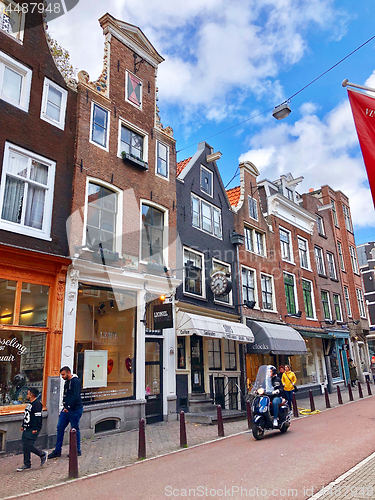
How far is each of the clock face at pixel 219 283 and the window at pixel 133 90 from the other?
7.81 metres

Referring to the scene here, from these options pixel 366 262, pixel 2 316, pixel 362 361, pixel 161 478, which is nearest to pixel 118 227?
pixel 2 316

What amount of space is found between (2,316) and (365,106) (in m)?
9.48

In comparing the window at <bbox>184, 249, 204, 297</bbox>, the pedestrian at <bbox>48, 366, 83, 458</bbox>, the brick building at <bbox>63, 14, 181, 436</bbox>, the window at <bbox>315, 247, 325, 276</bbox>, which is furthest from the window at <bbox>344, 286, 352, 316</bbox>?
the pedestrian at <bbox>48, 366, 83, 458</bbox>

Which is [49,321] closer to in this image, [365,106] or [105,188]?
[105,188]

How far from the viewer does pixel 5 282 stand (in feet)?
33.1

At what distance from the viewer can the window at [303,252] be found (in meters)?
27.1

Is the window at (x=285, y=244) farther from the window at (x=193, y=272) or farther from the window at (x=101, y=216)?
the window at (x=101, y=216)

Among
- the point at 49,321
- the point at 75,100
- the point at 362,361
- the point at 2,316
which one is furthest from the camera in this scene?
the point at 362,361

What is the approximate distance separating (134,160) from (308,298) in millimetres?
17376

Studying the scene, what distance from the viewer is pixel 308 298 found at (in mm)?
26703

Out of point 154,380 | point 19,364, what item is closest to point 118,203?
point 19,364

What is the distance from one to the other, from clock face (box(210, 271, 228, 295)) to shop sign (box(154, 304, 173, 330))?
3965mm

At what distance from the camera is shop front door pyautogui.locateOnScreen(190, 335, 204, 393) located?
1568 cm

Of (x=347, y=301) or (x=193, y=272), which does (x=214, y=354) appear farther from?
(x=347, y=301)
